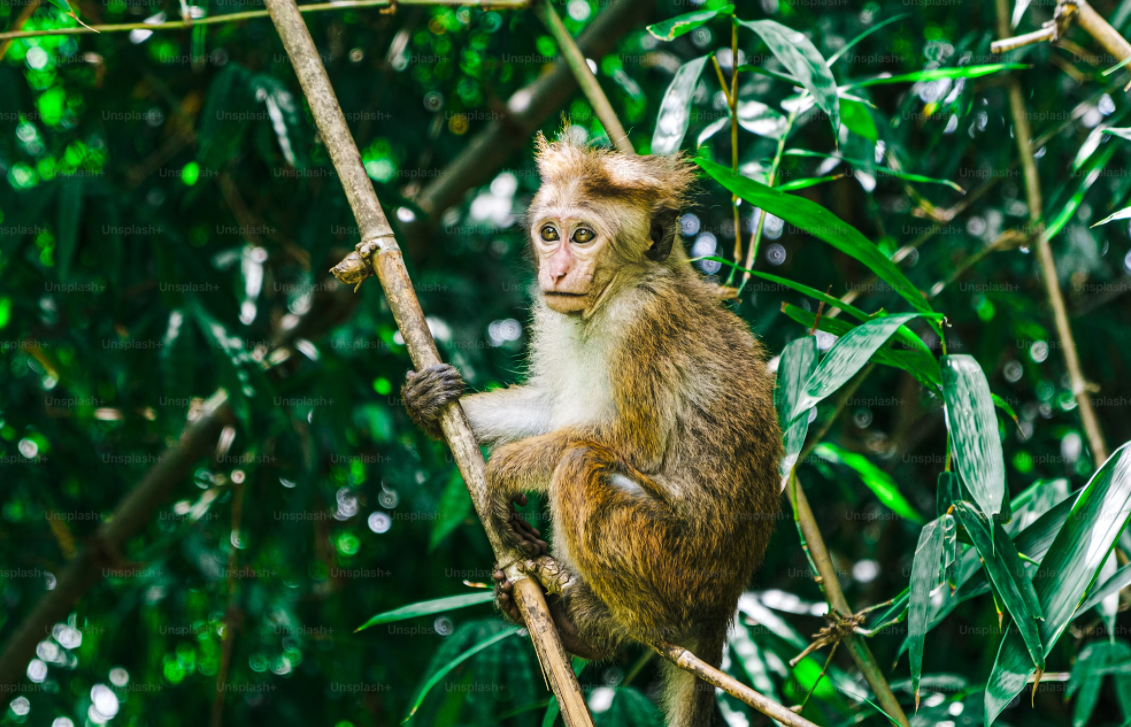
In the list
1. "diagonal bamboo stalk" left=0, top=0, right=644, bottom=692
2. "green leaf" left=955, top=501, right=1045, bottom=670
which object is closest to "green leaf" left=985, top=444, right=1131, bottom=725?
"green leaf" left=955, top=501, right=1045, bottom=670

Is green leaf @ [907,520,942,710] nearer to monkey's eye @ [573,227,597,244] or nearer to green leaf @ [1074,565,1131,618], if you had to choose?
green leaf @ [1074,565,1131,618]

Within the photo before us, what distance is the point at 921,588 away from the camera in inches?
120

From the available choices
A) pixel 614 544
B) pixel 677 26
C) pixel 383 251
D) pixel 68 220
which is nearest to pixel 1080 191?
pixel 677 26

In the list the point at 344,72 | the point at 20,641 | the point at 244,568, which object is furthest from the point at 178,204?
the point at 20,641

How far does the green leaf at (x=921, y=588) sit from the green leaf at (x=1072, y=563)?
0.22m

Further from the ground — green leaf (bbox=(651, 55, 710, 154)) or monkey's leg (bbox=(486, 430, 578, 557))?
green leaf (bbox=(651, 55, 710, 154))

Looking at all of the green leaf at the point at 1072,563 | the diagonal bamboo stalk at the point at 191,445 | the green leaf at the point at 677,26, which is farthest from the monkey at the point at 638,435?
the diagonal bamboo stalk at the point at 191,445

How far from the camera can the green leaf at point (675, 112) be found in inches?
163

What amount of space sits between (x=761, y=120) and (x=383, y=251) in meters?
1.94

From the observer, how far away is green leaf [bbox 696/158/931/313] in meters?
3.14

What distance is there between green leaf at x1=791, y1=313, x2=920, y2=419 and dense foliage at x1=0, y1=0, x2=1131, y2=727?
69.7 inches

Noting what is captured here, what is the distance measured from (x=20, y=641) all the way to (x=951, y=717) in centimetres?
544

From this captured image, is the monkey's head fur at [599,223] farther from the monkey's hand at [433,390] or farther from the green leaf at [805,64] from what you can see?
the green leaf at [805,64]

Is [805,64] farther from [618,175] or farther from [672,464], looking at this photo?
[672,464]
